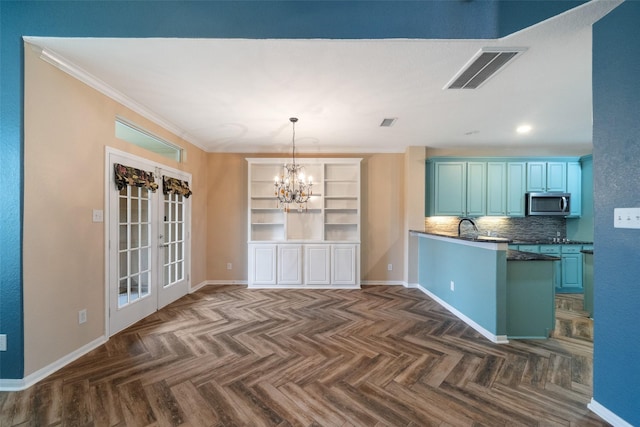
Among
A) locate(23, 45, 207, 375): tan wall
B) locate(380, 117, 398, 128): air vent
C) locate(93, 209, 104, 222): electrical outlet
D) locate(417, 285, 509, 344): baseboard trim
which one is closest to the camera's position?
locate(23, 45, 207, 375): tan wall

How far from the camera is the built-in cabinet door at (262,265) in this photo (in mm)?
4824

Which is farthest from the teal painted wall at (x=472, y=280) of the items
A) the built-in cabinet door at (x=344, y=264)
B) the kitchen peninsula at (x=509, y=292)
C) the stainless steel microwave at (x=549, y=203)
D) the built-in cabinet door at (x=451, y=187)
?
the stainless steel microwave at (x=549, y=203)

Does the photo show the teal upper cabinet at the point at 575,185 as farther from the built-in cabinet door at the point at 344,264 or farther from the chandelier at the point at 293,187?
the chandelier at the point at 293,187

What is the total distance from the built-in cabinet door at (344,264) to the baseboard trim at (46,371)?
334 cm

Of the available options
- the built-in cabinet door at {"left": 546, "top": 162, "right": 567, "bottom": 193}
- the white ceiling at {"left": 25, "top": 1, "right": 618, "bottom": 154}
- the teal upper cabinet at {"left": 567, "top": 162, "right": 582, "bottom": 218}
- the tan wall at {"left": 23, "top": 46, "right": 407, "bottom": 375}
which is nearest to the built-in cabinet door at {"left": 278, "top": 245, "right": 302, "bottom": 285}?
the white ceiling at {"left": 25, "top": 1, "right": 618, "bottom": 154}

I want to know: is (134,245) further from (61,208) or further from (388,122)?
(388,122)

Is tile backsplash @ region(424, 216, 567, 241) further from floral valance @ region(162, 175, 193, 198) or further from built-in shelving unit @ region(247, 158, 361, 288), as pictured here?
floral valance @ region(162, 175, 193, 198)

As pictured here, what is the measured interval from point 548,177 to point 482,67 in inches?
154

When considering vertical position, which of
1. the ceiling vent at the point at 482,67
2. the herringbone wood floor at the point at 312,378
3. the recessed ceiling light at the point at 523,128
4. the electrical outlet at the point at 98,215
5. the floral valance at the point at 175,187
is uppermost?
the recessed ceiling light at the point at 523,128

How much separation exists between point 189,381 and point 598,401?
2962mm

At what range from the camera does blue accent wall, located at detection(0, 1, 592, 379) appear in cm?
194

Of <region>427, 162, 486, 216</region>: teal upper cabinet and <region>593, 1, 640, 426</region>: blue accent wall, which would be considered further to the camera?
<region>427, 162, 486, 216</region>: teal upper cabinet

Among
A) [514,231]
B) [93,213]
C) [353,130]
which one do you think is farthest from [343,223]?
[93,213]

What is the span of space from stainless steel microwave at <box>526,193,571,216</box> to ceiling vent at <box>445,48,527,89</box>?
3332 millimetres
